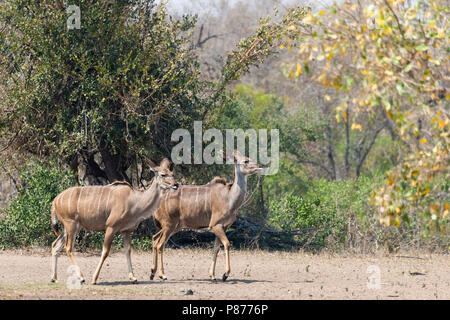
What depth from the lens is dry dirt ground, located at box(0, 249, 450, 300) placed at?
8289 mm

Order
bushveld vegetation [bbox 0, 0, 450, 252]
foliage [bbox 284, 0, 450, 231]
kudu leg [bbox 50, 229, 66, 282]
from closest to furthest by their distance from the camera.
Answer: foliage [bbox 284, 0, 450, 231] < kudu leg [bbox 50, 229, 66, 282] < bushveld vegetation [bbox 0, 0, 450, 252]

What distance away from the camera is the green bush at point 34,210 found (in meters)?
12.3

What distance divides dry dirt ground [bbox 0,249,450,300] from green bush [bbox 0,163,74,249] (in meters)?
0.38

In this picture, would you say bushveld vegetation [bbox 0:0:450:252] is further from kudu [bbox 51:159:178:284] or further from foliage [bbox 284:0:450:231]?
foliage [bbox 284:0:450:231]

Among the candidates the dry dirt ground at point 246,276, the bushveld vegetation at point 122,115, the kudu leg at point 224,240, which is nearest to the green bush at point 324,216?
the bushveld vegetation at point 122,115

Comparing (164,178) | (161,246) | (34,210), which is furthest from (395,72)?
(34,210)

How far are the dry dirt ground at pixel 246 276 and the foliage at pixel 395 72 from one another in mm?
2263

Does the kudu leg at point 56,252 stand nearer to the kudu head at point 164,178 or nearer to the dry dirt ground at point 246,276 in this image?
the dry dirt ground at point 246,276

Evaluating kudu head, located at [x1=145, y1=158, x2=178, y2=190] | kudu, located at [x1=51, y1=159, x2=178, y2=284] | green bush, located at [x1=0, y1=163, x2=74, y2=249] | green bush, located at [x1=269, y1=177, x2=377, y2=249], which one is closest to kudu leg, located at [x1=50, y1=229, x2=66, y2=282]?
kudu, located at [x1=51, y1=159, x2=178, y2=284]

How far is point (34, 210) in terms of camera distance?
40.5ft

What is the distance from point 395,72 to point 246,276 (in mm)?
4660

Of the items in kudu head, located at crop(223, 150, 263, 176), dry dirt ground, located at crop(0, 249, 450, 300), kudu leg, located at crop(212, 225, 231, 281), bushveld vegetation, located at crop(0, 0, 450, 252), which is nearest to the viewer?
dry dirt ground, located at crop(0, 249, 450, 300)

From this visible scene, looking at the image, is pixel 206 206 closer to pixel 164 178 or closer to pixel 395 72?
pixel 164 178
